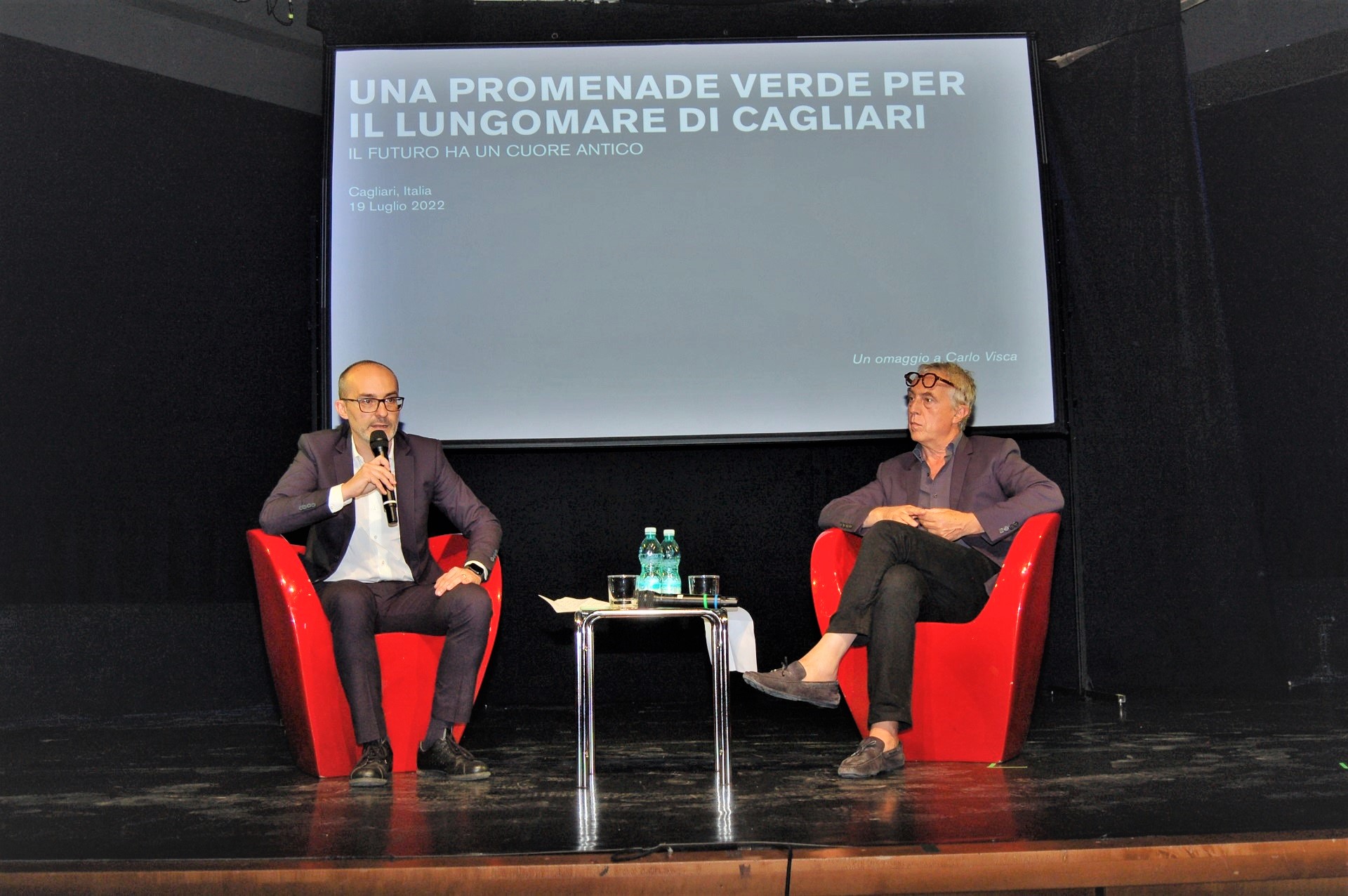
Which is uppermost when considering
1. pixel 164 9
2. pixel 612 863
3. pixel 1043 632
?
pixel 164 9

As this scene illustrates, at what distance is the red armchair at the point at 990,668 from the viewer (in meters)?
2.78

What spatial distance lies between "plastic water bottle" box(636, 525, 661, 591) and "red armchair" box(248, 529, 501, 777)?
45 centimetres

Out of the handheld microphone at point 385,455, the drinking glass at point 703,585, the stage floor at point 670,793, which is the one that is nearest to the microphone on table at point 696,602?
Result: the drinking glass at point 703,585

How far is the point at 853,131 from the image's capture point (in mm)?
4074

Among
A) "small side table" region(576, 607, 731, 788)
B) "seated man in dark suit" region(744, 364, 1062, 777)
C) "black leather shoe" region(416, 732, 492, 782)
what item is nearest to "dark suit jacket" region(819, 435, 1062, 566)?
"seated man in dark suit" region(744, 364, 1062, 777)

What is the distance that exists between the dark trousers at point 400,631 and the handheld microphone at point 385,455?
21cm

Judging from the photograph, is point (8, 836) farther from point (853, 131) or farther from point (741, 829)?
point (853, 131)

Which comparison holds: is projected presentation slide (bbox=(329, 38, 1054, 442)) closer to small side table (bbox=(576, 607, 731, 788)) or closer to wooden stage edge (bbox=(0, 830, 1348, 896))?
small side table (bbox=(576, 607, 731, 788))

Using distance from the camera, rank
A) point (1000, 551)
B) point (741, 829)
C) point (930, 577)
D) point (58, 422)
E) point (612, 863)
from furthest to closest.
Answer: point (58, 422)
point (1000, 551)
point (930, 577)
point (741, 829)
point (612, 863)

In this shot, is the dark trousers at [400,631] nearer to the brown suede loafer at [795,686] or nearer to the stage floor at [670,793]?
the stage floor at [670,793]

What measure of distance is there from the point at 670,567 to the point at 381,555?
76cm

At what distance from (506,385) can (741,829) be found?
7.48ft

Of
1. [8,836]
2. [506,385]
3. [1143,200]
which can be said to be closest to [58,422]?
[506,385]

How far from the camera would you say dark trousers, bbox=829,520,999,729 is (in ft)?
8.83
